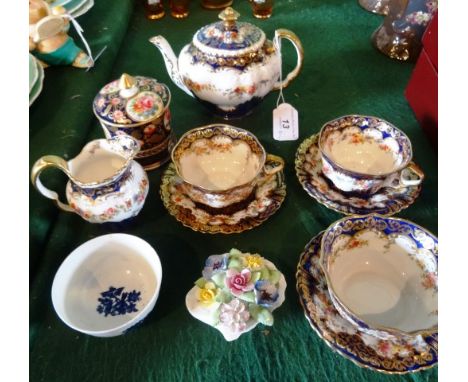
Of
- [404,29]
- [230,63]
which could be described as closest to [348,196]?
[230,63]

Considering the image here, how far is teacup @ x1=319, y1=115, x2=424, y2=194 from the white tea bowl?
431 mm

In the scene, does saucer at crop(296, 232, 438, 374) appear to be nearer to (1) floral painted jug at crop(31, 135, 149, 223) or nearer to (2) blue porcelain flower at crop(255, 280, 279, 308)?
(2) blue porcelain flower at crop(255, 280, 279, 308)

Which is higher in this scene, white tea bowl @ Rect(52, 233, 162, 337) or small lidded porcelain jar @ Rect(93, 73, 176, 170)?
small lidded porcelain jar @ Rect(93, 73, 176, 170)

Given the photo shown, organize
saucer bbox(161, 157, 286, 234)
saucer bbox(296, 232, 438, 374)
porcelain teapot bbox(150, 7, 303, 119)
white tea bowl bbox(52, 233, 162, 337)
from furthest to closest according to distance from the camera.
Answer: porcelain teapot bbox(150, 7, 303, 119), saucer bbox(161, 157, 286, 234), white tea bowl bbox(52, 233, 162, 337), saucer bbox(296, 232, 438, 374)

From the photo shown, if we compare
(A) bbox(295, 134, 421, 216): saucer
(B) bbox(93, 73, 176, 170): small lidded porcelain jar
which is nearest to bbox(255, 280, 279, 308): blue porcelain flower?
(A) bbox(295, 134, 421, 216): saucer

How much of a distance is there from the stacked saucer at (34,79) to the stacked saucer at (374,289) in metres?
0.83

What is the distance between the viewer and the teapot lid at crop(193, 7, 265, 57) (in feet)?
→ 2.97

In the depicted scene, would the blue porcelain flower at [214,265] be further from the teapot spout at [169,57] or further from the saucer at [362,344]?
the teapot spout at [169,57]

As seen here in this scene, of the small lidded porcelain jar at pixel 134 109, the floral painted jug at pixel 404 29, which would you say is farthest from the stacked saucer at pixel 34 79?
the floral painted jug at pixel 404 29

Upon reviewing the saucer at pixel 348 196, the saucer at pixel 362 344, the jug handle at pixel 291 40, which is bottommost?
the saucer at pixel 362 344

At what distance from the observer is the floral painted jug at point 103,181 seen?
737mm

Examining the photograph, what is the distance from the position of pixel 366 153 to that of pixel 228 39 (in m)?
0.44

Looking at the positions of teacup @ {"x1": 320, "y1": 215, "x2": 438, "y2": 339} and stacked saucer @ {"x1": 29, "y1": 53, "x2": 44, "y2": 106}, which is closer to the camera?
teacup @ {"x1": 320, "y1": 215, "x2": 438, "y2": 339}

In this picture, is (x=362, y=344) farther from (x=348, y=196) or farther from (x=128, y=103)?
(x=128, y=103)
